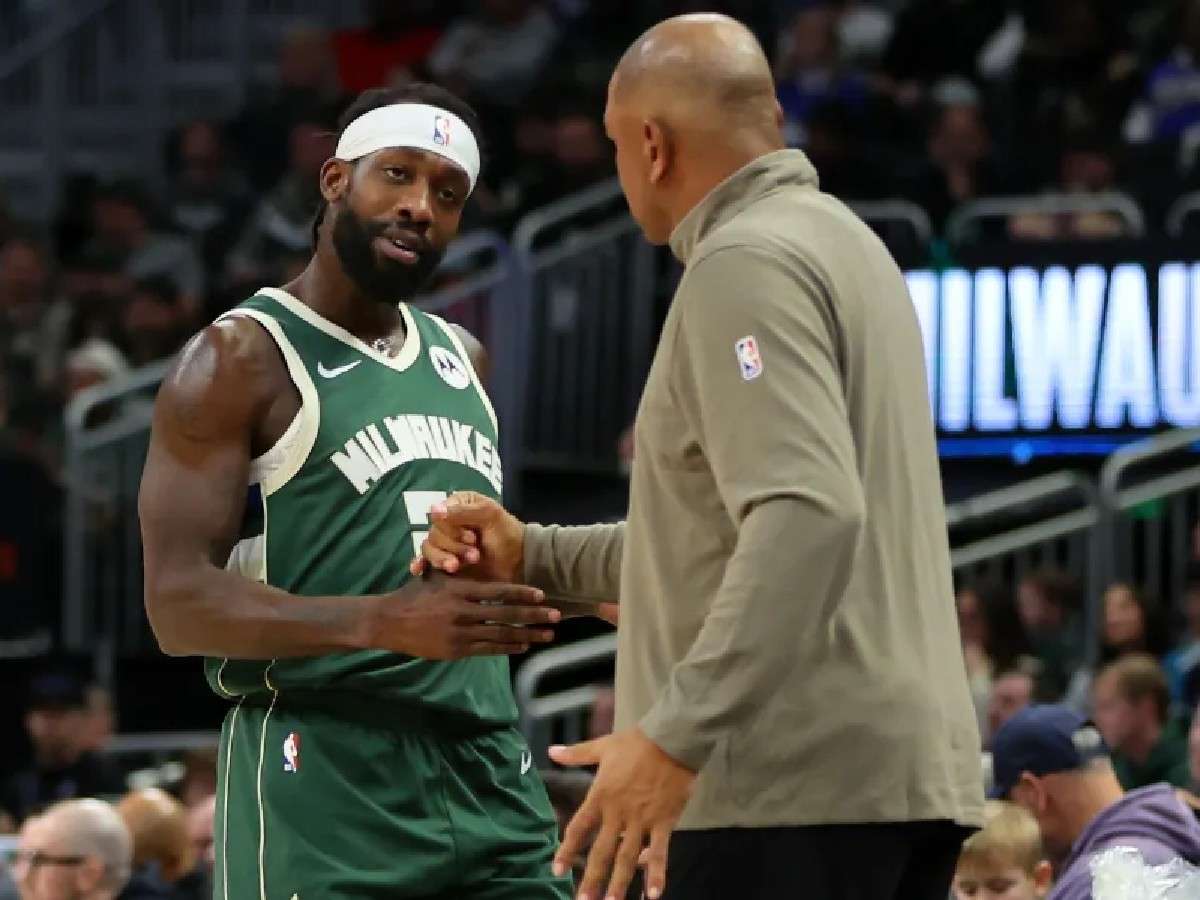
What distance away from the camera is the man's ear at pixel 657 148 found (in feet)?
12.1

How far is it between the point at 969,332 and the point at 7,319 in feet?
17.5

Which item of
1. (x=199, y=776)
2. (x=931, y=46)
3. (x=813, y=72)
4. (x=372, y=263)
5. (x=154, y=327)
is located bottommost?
(x=199, y=776)

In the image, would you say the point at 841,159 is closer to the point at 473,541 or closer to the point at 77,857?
the point at 77,857

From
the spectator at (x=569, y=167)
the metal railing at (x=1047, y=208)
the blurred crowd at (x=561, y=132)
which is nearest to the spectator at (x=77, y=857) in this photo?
the blurred crowd at (x=561, y=132)

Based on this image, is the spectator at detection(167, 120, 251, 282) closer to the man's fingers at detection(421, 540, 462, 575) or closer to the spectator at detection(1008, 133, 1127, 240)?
the spectator at detection(1008, 133, 1127, 240)

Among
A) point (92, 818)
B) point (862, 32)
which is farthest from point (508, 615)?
point (862, 32)

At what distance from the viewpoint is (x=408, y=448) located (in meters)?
4.79

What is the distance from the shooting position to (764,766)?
139 inches

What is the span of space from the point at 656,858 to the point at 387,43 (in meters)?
12.8

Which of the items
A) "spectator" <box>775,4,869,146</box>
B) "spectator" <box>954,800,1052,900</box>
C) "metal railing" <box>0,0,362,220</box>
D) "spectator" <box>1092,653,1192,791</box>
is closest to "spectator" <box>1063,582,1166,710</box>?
"spectator" <box>1092,653,1192,791</box>

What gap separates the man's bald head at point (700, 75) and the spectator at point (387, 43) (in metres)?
11.8

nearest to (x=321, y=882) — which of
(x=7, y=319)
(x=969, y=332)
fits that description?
(x=969, y=332)

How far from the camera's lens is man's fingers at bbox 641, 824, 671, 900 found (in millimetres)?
3408

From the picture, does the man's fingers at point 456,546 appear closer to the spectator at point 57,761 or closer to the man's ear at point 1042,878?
the man's ear at point 1042,878
